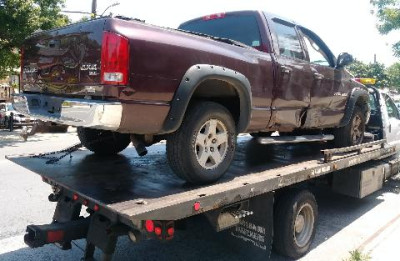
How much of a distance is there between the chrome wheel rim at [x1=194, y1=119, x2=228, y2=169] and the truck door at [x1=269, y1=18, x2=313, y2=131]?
2.99 feet

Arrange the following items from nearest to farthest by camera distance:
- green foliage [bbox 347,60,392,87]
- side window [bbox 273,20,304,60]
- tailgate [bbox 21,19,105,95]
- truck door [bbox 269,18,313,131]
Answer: tailgate [bbox 21,19,105,95] → truck door [bbox 269,18,313,131] → side window [bbox 273,20,304,60] → green foliage [bbox 347,60,392,87]

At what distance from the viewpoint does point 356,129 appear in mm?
6191

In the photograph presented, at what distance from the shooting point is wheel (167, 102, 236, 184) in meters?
3.17

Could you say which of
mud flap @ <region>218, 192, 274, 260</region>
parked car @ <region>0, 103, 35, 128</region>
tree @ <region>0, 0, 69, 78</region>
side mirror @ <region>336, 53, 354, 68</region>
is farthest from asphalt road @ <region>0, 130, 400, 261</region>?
parked car @ <region>0, 103, 35, 128</region>

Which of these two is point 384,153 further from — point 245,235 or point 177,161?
point 177,161

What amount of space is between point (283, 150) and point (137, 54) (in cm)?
323

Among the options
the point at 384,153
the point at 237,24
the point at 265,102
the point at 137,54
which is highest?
the point at 237,24

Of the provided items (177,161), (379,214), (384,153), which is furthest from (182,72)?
(384,153)

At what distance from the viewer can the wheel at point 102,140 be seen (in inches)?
176

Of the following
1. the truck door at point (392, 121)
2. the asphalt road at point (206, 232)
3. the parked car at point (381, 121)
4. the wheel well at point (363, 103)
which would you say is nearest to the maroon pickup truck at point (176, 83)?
the asphalt road at point (206, 232)

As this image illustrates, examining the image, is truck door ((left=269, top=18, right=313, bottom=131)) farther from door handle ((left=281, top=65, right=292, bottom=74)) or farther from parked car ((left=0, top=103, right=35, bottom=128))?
parked car ((left=0, top=103, right=35, bottom=128))

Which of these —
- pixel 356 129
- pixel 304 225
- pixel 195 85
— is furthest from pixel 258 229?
pixel 356 129

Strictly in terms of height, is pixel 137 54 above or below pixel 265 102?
above

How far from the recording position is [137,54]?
9.21 feet
